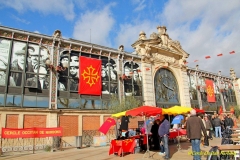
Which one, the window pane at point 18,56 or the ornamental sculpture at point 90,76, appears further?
the ornamental sculpture at point 90,76

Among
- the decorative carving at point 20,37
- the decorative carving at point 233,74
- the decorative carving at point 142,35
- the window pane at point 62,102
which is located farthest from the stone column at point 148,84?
the decorative carving at point 233,74

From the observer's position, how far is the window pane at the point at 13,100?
1414 centimetres

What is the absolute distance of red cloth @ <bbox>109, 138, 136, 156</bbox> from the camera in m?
10.2

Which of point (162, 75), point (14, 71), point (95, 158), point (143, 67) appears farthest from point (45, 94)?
point (162, 75)

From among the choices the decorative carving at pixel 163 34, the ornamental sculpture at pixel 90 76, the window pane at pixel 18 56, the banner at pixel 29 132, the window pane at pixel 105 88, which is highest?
the decorative carving at pixel 163 34

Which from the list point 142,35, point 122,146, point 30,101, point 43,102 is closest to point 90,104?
point 43,102

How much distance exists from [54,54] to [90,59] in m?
3.35

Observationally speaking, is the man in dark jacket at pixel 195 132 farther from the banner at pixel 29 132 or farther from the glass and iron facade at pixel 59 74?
the glass and iron facade at pixel 59 74

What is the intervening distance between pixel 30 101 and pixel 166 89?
1557cm

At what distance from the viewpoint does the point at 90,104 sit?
17875 mm

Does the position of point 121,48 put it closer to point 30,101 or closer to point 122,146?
point 30,101

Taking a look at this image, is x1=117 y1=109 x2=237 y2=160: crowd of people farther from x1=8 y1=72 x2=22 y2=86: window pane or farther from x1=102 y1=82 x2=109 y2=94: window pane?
x1=8 y1=72 x2=22 y2=86: window pane

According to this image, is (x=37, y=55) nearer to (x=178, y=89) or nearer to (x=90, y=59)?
(x=90, y=59)

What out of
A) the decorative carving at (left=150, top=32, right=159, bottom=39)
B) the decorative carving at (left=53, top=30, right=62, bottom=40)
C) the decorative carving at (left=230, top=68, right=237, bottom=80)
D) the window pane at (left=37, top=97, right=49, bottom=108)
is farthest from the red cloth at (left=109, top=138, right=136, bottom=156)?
the decorative carving at (left=230, top=68, right=237, bottom=80)
